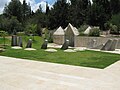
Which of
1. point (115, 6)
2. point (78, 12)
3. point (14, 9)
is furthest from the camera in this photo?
point (78, 12)

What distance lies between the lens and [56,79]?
810cm

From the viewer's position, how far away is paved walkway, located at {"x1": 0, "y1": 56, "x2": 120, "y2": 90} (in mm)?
7148

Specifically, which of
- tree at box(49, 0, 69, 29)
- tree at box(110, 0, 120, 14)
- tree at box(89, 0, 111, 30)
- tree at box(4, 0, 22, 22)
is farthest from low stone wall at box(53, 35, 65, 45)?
tree at box(110, 0, 120, 14)

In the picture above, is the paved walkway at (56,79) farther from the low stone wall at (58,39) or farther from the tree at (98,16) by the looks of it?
the tree at (98,16)

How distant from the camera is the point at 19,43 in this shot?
69.8 ft

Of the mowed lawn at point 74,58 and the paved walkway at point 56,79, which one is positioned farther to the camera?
the mowed lawn at point 74,58

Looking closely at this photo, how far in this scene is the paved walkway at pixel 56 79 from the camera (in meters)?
7.15

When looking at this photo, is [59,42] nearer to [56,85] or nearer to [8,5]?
[56,85]

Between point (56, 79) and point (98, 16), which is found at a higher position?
point (98, 16)

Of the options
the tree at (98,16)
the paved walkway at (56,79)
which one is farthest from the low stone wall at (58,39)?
the tree at (98,16)

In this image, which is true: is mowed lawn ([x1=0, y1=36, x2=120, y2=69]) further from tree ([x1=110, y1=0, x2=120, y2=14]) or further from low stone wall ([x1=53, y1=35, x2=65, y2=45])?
tree ([x1=110, y1=0, x2=120, y2=14])

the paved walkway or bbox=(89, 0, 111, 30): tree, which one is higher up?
bbox=(89, 0, 111, 30): tree

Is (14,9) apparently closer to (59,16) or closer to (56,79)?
(59,16)

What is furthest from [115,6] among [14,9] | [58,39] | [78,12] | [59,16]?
[58,39]
